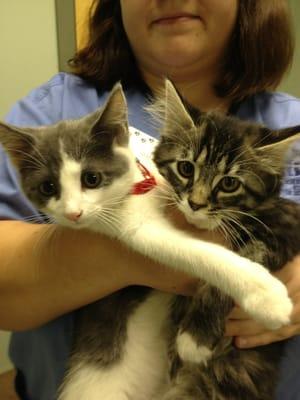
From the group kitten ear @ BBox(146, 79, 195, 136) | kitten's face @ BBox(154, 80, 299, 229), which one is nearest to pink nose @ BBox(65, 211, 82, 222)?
kitten's face @ BBox(154, 80, 299, 229)

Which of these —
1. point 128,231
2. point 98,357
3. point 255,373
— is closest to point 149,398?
point 98,357

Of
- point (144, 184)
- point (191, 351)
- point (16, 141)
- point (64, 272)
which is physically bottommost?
point (191, 351)

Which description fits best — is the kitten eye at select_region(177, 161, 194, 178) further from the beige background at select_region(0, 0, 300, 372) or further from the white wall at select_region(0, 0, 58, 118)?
the white wall at select_region(0, 0, 58, 118)

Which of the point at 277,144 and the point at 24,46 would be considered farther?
the point at 24,46

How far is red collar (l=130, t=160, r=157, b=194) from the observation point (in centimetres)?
101

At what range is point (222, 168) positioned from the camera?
3.05ft

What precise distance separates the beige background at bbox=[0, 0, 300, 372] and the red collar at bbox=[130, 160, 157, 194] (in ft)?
4.24

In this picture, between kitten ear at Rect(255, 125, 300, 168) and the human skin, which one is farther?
the human skin

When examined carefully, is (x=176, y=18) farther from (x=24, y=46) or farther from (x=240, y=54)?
(x=24, y=46)

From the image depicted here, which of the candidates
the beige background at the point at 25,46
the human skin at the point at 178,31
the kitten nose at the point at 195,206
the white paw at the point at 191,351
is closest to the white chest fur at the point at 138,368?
the white paw at the point at 191,351

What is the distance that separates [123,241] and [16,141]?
321mm

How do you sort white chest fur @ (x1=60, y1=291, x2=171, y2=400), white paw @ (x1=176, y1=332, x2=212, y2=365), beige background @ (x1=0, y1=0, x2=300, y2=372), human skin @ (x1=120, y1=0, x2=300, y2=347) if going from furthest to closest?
beige background @ (x1=0, y1=0, x2=300, y2=372) < human skin @ (x1=120, y1=0, x2=300, y2=347) < white chest fur @ (x1=60, y1=291, x2=171, y2=400) < white paw @ (x1=176, y1=332, x2=212, y2=365)

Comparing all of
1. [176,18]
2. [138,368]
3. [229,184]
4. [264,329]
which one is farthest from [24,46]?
[264,329]

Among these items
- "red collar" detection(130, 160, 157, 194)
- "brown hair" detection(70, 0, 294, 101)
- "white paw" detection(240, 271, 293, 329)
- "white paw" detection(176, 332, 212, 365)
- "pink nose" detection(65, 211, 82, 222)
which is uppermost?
"brown hair" detection(70, 0, 294, 101)
